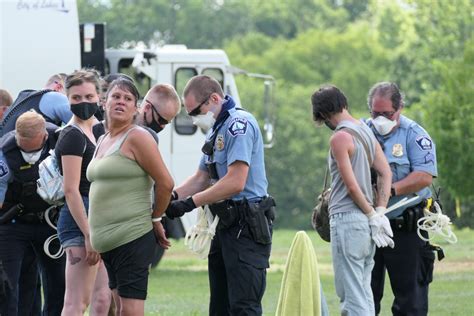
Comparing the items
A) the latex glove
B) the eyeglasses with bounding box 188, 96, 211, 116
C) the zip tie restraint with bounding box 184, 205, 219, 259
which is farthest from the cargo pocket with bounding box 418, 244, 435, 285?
the latex glove

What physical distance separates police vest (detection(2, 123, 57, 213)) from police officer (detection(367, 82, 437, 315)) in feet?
8.02

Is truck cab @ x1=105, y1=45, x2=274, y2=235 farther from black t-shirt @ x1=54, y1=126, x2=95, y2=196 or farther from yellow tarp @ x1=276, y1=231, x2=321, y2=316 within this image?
yellow tarp @ x1=276, y1=231, x2=321, y2=316

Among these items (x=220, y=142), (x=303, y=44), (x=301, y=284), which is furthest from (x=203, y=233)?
(x=303, y=44)

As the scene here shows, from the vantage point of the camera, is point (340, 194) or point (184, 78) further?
point (184, 78)

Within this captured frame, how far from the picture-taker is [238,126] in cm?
869

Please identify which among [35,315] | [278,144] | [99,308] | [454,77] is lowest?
[278,144]

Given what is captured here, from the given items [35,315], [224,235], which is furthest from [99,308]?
[35,315]

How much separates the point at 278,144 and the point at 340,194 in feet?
221

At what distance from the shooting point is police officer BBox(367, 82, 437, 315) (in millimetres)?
9961

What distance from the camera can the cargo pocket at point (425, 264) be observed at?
10.2 metres

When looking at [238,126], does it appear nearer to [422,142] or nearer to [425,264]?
[422,142]

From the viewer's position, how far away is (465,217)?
136 feet

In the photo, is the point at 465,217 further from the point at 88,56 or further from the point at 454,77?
the point at 88,56

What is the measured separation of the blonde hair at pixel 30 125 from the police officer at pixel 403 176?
2423 millimetres
